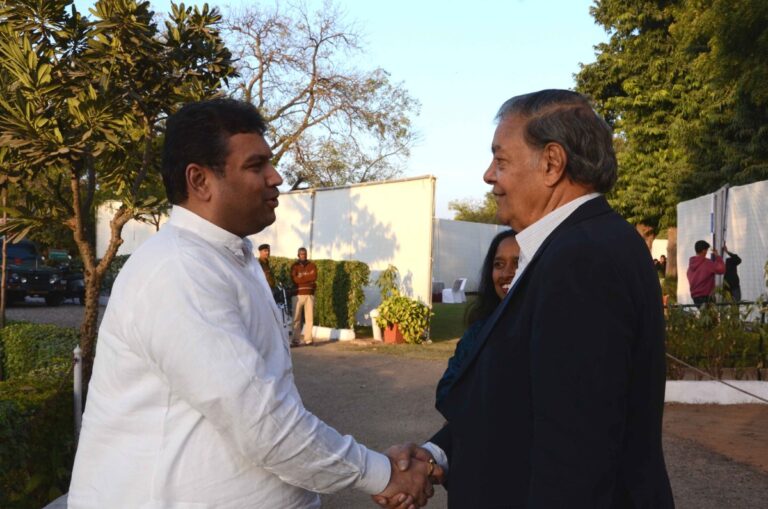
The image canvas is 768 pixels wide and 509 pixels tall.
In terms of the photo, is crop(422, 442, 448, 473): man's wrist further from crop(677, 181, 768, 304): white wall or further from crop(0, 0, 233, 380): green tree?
crop(677, 181, 768, 304): white wall

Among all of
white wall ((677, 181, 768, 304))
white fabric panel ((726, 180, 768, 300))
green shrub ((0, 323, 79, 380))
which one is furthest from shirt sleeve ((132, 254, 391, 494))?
white fabric panel ((726, 180, 768, 300))

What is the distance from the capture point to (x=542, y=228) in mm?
2084

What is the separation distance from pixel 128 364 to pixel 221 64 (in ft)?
19.8

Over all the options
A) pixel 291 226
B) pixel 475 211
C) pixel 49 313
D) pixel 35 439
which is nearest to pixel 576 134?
pixel 35 439

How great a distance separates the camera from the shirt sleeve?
2.01 m

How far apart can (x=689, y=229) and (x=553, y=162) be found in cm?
1818

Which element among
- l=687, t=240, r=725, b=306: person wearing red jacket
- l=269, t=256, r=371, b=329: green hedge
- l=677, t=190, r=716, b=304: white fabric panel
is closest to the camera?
l=687, t=240, r=725, b=306: person wearing red jacket

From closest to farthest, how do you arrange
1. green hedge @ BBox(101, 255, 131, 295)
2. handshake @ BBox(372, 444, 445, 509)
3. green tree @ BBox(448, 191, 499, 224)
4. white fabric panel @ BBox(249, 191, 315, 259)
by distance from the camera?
handshake @ BBox(372, 444, 445, 509)
white fabric panel @ BBox(249, 191, 315, 259)
green hedge @ BBox(101, 255, 131, 295)
green tree @ BBox(448, 191, 499, 224)

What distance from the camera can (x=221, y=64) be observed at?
25.2 ft

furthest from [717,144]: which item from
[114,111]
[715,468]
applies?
[114,111]

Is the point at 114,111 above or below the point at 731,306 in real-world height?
above

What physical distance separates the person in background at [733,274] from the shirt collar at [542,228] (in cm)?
1303

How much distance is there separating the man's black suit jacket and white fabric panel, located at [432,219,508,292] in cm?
3006

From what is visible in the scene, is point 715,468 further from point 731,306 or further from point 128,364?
point 128,364
